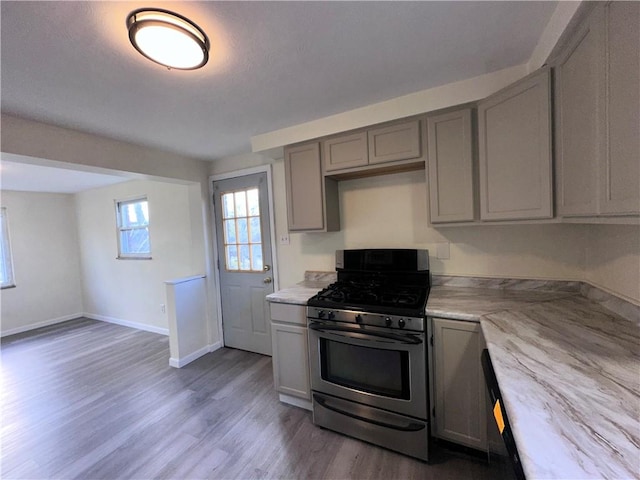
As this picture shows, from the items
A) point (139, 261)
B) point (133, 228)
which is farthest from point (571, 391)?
point (133, 228)

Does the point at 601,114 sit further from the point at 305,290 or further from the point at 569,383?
the point at 305,290

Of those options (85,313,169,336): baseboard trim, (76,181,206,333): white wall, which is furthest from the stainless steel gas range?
(85,313,169,336): baseboard trim

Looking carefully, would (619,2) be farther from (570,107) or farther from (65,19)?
(65,19)

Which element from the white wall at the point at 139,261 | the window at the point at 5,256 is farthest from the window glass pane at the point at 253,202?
the window at the point at 5,256

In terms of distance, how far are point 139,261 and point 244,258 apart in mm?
2260

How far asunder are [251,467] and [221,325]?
1995 millimetres

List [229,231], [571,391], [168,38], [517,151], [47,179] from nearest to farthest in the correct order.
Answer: [571,391] → [168,38] → [517,151] → [229,231] → [47,179]

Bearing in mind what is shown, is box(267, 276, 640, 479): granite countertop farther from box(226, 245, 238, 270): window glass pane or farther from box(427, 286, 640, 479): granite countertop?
box(226, 245, 238, 270): window glass pane

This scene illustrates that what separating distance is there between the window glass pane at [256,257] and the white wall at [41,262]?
14.6 feet

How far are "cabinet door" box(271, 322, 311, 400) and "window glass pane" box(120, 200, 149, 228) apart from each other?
3241 mm

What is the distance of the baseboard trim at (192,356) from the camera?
3.02m

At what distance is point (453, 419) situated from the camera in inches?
65.7

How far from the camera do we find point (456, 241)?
2131mm

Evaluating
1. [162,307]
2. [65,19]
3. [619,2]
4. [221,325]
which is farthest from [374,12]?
[162,307]
